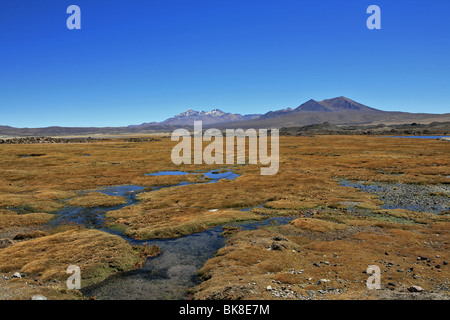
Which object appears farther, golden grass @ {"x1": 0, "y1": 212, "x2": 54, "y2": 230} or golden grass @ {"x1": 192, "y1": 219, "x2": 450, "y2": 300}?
golden grass @ {"x1": 0, "y1": 212, "x2": 54, "y2": 230}

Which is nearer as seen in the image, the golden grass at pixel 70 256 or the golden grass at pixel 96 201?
the golden grass at pixel 70 256

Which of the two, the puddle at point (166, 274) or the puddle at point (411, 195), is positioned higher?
the puddle at point (411, 195)

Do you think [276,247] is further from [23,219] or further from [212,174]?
[212,174]

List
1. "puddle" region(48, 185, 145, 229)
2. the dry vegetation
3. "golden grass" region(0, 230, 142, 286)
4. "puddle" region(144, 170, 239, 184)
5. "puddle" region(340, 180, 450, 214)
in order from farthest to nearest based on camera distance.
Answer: "puddle" region(144, 170, 239, 184)
"puddle" region(340, 180, 450, 214)
"puddle" region(48, 185, 145, 229)
"golden grass" region(0, 230, 142, 286)
the dry vegetation

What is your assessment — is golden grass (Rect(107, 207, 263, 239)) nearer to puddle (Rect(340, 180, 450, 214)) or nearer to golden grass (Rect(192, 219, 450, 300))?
golden grass (Rect(192, 219, 450, 300))

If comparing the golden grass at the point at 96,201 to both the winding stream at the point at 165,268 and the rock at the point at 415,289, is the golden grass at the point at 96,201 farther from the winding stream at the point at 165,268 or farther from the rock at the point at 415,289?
the rock at the point at 415,289

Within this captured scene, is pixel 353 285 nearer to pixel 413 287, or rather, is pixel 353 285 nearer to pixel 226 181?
pixel 413 287

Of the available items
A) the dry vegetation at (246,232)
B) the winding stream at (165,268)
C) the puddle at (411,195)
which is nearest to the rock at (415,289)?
the dry vegetation at (246,232)

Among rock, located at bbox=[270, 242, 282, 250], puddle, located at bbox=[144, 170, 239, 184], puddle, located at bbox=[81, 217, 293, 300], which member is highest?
puddle, located at bbox=[144, 170, 239, 184]

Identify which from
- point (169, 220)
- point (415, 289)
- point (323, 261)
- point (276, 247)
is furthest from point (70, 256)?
point (415, 289)

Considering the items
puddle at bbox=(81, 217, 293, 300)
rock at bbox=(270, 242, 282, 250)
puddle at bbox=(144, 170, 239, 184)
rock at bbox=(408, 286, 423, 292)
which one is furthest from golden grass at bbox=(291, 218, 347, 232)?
puddle at bbox=(144, 170, 239, 184)

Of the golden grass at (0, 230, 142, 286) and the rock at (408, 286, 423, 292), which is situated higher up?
the rock at (408, 286, 423, 292)

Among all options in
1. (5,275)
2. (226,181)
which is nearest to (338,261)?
(5,275)

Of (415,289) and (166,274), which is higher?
(415,289)
